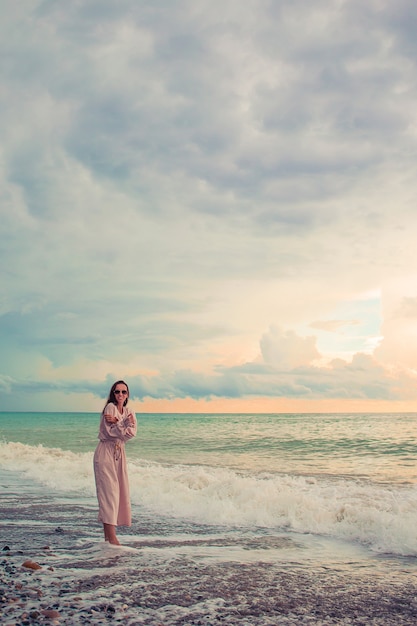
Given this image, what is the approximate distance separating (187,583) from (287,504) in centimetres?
631

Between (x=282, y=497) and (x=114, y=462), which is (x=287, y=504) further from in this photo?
(x=114, y=462)

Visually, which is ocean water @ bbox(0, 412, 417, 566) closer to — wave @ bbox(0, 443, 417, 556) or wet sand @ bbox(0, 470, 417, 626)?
wave @ bbox(0, 443, 417, 556)

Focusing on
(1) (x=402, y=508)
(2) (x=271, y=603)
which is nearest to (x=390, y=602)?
(2) (x=271, y=603)

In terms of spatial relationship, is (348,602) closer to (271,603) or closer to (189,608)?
(271,603)

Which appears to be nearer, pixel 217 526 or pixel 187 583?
pixel 187 583

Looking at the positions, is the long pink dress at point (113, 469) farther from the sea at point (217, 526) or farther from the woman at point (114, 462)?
the sea at point (217, 526)

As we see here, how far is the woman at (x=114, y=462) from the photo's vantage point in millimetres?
8453

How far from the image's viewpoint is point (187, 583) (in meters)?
6.55

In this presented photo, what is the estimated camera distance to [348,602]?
6.05 metres

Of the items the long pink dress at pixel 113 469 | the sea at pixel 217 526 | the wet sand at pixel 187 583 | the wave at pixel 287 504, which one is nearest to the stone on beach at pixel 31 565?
the wet sand at pixel 187 583

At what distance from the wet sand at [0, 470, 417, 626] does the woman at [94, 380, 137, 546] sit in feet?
1.55

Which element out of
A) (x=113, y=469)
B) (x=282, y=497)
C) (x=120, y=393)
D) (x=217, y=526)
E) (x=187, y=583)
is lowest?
(x=217, y=526)


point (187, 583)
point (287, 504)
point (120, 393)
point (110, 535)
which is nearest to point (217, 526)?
point (287, 504)

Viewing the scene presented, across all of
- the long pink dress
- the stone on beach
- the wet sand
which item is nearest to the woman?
the long pink dress
